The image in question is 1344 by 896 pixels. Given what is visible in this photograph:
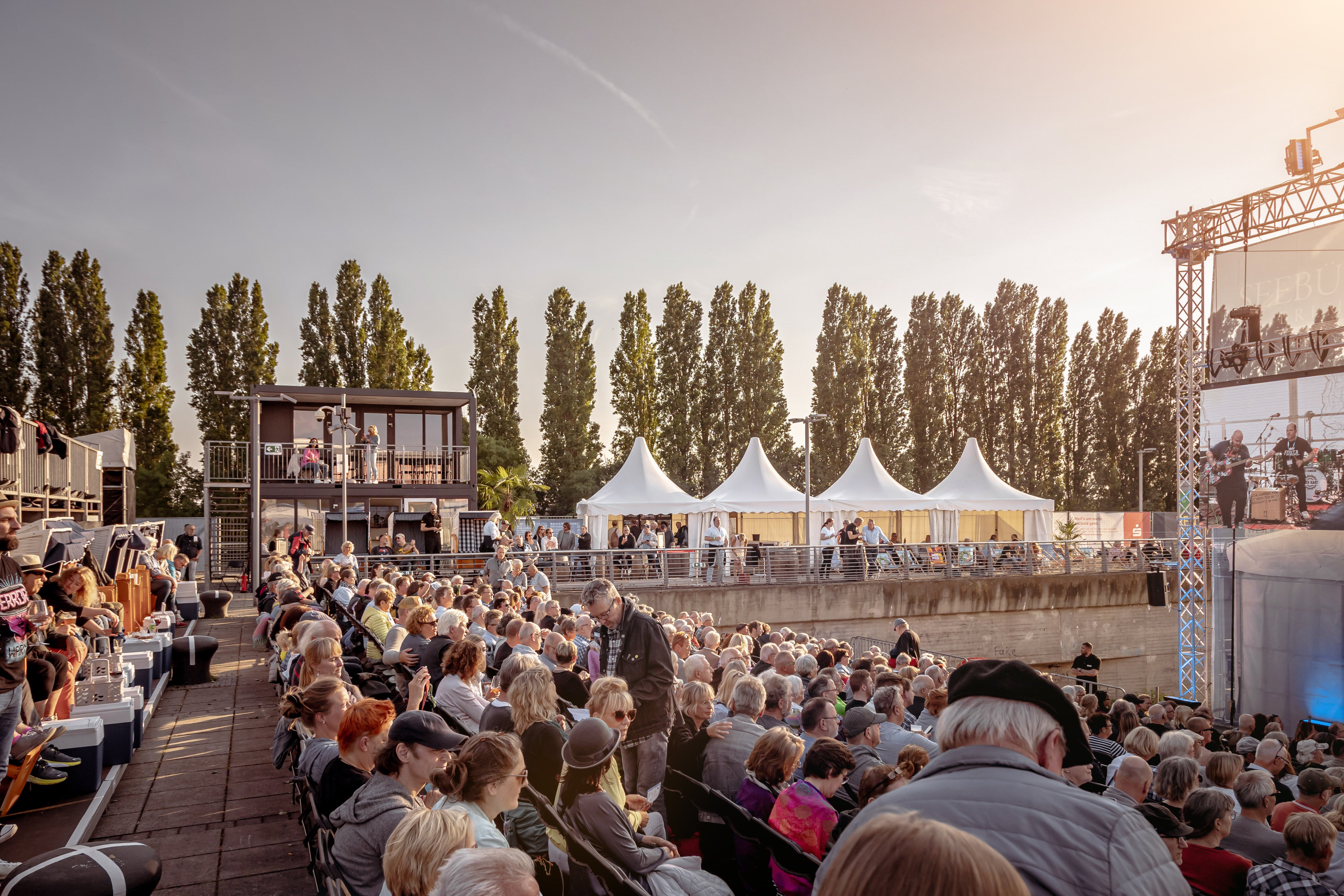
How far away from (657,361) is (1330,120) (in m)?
32.1

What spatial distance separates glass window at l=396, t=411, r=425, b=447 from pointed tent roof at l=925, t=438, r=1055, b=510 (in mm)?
15671

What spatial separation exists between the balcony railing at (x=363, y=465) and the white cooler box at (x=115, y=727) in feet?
51.6

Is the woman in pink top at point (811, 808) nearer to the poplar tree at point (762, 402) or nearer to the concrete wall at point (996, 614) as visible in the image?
the concrete wall at point (996, 614)

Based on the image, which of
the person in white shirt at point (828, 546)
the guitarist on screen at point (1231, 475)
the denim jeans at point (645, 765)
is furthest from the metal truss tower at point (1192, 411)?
the denim jeans at point (645, 765)

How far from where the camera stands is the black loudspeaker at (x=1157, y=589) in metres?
20.1

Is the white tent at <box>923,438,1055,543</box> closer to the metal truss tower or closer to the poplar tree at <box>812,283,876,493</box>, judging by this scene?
the metal truss tower

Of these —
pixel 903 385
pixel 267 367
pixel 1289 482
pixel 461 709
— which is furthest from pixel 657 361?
pixel 461 709

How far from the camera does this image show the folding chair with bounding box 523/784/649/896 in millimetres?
3098

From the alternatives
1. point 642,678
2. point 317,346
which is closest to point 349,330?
point 317,346

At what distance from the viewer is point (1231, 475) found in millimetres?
15461

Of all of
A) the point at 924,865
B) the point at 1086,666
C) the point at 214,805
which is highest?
the point at 924,865

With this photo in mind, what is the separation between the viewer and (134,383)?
120 ft

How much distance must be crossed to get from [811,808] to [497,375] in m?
40.5

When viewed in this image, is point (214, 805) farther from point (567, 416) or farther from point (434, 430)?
point (567, 416)
